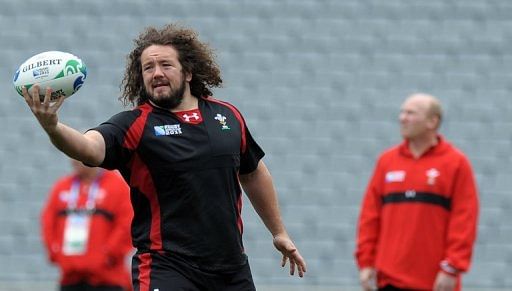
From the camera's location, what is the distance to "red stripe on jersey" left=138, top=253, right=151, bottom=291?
559 centimetres

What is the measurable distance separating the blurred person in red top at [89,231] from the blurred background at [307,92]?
144cm

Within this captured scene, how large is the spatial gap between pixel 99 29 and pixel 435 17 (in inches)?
132

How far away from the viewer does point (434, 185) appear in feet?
25.6

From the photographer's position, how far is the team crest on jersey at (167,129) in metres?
5.63

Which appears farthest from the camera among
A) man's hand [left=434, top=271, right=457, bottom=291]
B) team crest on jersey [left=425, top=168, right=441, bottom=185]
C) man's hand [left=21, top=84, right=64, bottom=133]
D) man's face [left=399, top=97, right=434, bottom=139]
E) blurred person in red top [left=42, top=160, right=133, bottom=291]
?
blurred person in red top [left=42, top=160, right=133, bottom=291]

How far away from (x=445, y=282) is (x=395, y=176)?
80 cm

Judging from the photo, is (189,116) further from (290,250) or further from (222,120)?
(290,250)

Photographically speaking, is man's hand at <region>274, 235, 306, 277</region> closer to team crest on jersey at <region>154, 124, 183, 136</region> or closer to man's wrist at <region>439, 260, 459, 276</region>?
team crest on jersey at <region>154, 124, 183, 136</region>

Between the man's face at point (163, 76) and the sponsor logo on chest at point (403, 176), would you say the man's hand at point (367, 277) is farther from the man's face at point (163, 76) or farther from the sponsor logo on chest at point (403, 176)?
the man's face at point (163, 76)

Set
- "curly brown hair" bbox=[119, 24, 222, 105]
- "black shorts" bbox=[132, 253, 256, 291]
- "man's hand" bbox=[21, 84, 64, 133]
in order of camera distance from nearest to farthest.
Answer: "man's hand" bbox=[21, 84, 64, 133] < "black shorts" bbox=[132, 253, 256, 291] < "curly brown hair" bbox=[119, 24, 222, 105]

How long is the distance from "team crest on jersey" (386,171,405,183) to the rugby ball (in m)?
3.02

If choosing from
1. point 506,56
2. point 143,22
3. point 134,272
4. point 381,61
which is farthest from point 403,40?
point 134,272

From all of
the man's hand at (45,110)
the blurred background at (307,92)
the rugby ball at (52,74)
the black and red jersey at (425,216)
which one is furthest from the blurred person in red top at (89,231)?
the man's hand at (45,110)

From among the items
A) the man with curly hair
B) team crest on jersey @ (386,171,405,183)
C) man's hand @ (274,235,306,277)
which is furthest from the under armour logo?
team crest on jersey @ (386,171,405,183)
